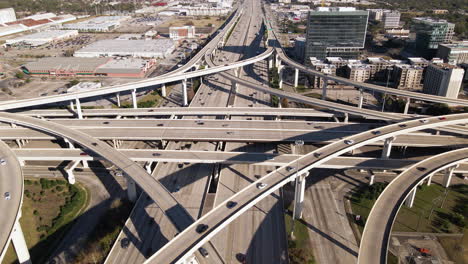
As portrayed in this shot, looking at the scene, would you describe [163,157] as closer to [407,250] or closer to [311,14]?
[407,250]

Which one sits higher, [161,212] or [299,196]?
[299,196]

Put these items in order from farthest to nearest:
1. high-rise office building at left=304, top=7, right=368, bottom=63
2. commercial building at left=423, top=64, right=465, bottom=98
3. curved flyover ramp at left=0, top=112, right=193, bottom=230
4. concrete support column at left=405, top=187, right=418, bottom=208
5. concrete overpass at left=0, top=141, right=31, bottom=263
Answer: high-rise office building at left=304, top=7, right=368, bottom=63, commercial building at left=423, top=64, right=465, bottom=98, concrete support column at left=405, top=187, right=418, bottom=208, curved flyover ramp at left=0, top=112, right=193, bottom=230, concrete overpass at left=0, top=141, right=31, bottom=263

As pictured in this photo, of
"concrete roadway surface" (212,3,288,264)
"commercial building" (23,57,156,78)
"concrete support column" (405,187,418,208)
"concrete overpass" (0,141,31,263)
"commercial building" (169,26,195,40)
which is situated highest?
"commercial building" (169,26,195,40)

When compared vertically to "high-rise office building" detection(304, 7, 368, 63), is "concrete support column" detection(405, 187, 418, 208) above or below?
below

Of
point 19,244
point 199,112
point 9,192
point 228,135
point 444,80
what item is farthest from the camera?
point 444,80

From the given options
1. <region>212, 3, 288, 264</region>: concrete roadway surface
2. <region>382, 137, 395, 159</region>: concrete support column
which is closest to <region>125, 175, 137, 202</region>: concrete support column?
<region>212, 3, 288, 264</region>: concrete roadway surface

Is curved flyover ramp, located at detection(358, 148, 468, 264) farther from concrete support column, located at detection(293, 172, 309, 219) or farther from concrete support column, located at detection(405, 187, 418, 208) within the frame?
concrete support column, located at detection(293, 172, 309, 219)

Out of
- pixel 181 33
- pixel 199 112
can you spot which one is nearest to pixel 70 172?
pixel 199 112

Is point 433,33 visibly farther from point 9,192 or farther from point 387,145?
point 9,192
